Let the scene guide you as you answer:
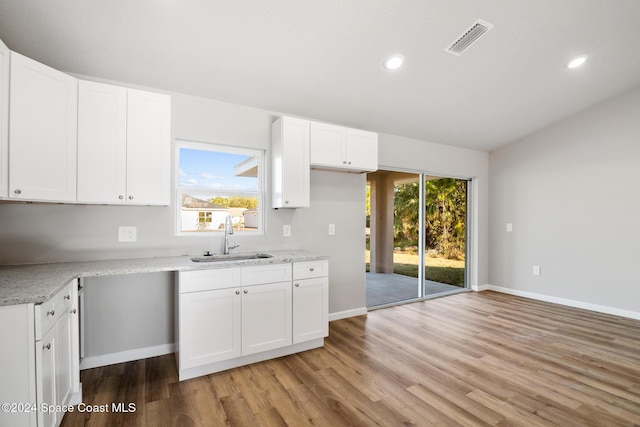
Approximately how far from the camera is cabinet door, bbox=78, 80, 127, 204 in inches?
86.8

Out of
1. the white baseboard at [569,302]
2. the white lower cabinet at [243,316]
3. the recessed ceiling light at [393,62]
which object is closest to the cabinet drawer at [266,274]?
the white lower cabinet at [243,316]

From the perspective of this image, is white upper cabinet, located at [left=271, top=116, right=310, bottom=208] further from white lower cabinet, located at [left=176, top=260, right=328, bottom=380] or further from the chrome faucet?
white lower cabinet, located at [left=176, top=260, right=328, bottom=380]

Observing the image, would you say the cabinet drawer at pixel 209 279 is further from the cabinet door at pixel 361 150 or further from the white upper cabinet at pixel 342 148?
the cabinet door at pixel 361 150

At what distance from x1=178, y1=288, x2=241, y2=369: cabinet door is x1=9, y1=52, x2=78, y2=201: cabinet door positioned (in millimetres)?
1148

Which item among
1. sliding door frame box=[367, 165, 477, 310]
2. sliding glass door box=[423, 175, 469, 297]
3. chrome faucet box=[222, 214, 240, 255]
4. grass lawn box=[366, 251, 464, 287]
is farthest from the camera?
sliding glass door box=[423, 175, 469, 297]

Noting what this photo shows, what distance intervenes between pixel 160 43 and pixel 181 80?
400 millimetres

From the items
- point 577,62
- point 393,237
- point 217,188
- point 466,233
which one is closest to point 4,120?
point 217,188

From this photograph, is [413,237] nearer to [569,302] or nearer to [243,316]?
[569,302]

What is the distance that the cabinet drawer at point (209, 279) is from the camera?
7.45ft

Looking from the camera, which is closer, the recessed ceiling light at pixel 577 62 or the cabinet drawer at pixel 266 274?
the cabinet drawer at pixel 266 274

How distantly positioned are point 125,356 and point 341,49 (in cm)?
317

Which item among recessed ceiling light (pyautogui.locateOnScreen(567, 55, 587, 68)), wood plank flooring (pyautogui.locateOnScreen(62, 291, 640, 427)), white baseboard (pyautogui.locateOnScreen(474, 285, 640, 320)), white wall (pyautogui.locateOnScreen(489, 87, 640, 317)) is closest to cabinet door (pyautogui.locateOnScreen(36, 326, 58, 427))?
wood plank flooring (pyautogui.locateOnScreen(62, 291, 640, 427))

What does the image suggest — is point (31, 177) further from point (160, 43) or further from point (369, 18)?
point (369, 18)

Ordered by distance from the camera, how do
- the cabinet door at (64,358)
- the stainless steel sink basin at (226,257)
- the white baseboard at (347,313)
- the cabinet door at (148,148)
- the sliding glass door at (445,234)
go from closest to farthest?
the cabinet door at (64,358) < the cabinet door at (148,148) < the stainless steel sink basin at (226,257) < the white baseboard at (347,313) < the sliding glass door at (445,234)
